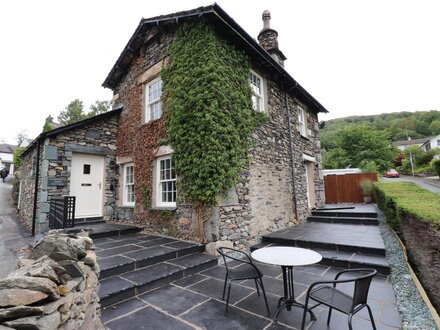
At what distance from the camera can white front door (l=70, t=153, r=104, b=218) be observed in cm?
752

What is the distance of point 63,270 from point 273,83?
8286mm

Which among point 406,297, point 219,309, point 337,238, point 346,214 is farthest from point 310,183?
point 219,309

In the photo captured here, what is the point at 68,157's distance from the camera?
728 cm

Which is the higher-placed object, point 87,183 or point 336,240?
point 87,183

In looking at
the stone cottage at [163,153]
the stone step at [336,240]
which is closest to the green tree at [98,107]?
the stone cottage at [163,153]

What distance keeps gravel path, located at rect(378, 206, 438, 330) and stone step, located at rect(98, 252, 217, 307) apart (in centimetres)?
320

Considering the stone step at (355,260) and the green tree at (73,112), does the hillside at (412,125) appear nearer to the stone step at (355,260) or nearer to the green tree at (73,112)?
the green tree at (73,112)

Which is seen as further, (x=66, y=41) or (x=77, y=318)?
(x=66, y=41)

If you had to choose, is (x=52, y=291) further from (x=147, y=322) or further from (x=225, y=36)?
(x=225, y=36)

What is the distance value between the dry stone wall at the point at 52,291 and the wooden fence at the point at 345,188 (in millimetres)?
15163

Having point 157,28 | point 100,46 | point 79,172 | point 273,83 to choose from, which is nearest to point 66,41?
point 100,46

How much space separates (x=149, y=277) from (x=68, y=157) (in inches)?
231

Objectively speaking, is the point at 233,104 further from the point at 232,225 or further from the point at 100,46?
the point at 100,46

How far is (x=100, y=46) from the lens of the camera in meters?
9.16
